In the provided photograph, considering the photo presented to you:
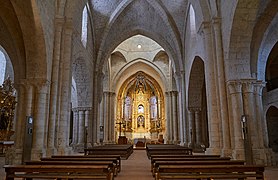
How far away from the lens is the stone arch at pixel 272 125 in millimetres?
17719

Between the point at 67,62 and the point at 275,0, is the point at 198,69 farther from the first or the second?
the point at 67,62

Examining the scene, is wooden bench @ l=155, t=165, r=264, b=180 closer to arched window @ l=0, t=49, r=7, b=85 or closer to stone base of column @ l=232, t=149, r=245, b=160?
stone base of column @ l=232, t=149, r=245, b=160

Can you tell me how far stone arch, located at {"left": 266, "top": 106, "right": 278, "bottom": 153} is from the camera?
58.1ft

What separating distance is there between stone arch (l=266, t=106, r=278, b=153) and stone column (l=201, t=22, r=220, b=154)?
940cm

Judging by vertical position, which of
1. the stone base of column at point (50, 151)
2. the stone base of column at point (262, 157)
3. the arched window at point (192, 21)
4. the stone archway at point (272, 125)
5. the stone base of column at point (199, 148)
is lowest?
the stone base of column at point (199, 148)

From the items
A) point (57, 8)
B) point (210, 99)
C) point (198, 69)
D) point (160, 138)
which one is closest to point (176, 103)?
point (160, 138)

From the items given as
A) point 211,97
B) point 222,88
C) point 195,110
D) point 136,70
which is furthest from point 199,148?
point 136,70

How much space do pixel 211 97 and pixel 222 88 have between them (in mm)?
785

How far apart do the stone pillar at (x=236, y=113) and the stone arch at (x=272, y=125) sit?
998 cm

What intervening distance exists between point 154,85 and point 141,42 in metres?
9.23

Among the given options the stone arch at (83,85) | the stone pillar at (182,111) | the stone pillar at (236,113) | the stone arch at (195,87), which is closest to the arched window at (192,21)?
the stone arch at (195,87)

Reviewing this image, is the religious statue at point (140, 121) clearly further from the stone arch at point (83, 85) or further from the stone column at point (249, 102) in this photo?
the stone column at point (249, 102)

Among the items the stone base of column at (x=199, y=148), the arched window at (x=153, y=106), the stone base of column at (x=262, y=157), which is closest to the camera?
the stone base of column at (x=262, y=157)

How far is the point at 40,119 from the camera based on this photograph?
987 centimetres
